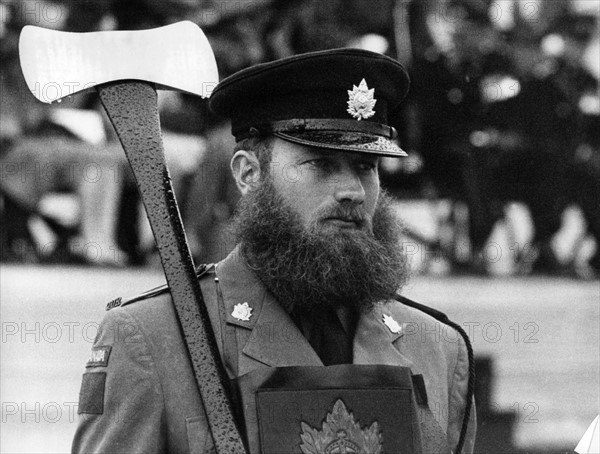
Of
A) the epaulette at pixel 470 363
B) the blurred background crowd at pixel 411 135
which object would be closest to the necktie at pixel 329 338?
the epaulette at pixel 470 363

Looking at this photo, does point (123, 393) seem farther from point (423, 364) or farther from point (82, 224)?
point (82, 224)

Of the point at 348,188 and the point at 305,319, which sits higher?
the point at 348,188

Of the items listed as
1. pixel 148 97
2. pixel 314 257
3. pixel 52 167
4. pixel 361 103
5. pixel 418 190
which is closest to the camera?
pixel 148 97

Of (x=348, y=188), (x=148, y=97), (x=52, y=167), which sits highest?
(x=52, y=167)

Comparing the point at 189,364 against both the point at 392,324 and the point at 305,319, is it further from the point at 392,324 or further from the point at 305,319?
the point at 392,324

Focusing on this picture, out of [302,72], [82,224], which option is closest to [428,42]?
[82,224]

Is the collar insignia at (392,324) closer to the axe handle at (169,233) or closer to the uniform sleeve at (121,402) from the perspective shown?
the axe handle at (169,233)

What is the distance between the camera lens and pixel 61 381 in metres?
5.50

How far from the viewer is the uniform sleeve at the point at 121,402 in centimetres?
236

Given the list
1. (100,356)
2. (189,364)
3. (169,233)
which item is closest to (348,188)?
(169,233)

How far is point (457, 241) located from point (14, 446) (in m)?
2.29

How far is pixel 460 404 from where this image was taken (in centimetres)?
274

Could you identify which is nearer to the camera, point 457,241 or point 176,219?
point 176,219

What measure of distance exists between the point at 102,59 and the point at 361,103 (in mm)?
599
